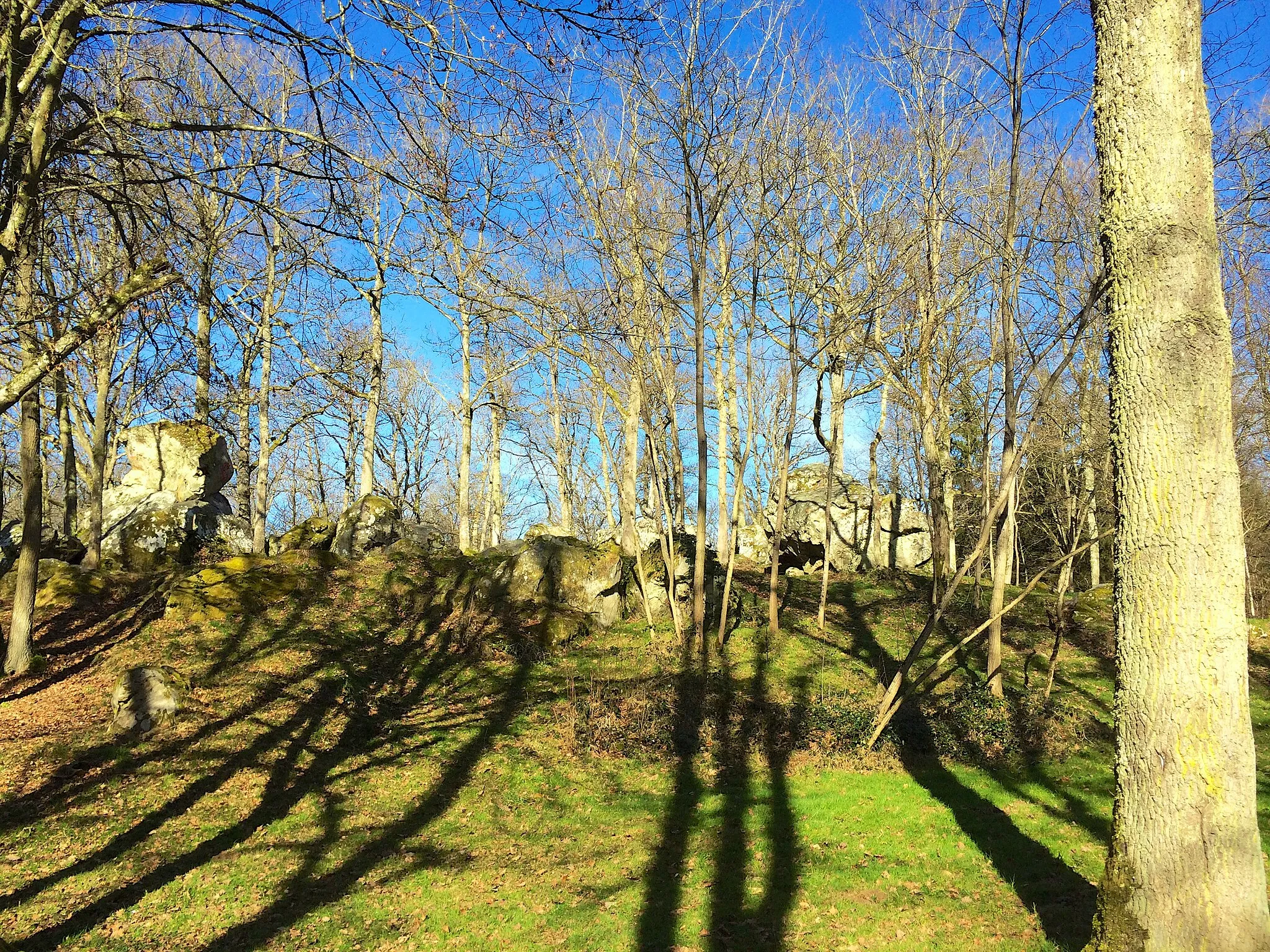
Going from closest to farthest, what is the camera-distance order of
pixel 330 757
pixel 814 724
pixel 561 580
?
pixel 330 757 < pixel 814 724 < pixel 561 580

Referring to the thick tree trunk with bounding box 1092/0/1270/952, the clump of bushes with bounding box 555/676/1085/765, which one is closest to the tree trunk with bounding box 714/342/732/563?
the clump of bushes with bounding box 555/676/1085/765

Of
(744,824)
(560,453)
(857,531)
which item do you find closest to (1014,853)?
(744,824)

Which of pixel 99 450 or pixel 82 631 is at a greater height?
pixel 99 450

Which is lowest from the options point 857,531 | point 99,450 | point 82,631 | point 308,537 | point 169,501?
point 82,631

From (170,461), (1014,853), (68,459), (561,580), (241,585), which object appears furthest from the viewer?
(170,461)

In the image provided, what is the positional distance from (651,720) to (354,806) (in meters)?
4.29

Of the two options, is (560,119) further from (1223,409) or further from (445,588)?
(445,588)

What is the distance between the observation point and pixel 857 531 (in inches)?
794

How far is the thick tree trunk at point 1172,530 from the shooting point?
3.46m

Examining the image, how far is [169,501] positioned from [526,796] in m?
13.1

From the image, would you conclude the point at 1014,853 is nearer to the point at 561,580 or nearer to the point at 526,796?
the point at 526,796

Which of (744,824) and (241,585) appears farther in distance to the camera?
(241,585)

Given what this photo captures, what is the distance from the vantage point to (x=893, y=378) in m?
13.1

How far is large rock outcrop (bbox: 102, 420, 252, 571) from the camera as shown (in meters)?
15.6
